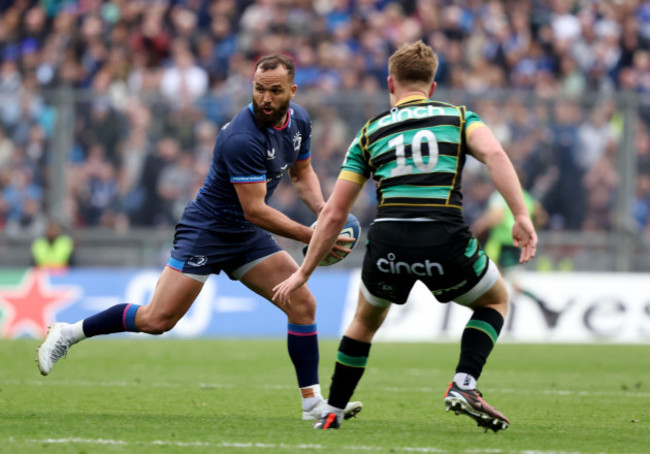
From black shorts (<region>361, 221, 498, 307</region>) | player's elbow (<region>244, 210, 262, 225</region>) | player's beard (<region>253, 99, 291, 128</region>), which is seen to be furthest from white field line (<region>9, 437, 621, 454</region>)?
player's beard (<region>253, 99, 291, 128</region>)

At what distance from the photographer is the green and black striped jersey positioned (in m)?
5.77

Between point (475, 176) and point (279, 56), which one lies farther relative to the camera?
point (475, 176)

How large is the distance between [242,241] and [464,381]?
6.51 feet

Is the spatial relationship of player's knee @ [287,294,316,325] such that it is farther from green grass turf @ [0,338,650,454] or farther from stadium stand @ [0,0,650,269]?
stadium stand @ [0,0,650,269]

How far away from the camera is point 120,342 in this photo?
14398 millimetres

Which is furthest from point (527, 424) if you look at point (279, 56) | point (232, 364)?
point (232, 364)

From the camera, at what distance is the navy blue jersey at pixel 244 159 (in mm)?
6789

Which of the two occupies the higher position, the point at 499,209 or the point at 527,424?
the point at 499,209

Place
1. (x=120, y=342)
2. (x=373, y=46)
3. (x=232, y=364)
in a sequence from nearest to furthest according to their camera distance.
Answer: (x=232, y=364) < (x=120, y=342) < (x=373, y=46)

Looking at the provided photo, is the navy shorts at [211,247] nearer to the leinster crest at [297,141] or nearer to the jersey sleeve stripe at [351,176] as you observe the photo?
the leinster crest at [297,141]

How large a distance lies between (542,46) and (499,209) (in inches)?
221

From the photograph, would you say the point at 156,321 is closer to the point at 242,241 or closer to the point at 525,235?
the point at 242,241

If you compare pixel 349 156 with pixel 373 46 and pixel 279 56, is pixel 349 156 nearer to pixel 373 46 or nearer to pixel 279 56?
pixel 279 56

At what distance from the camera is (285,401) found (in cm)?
812
